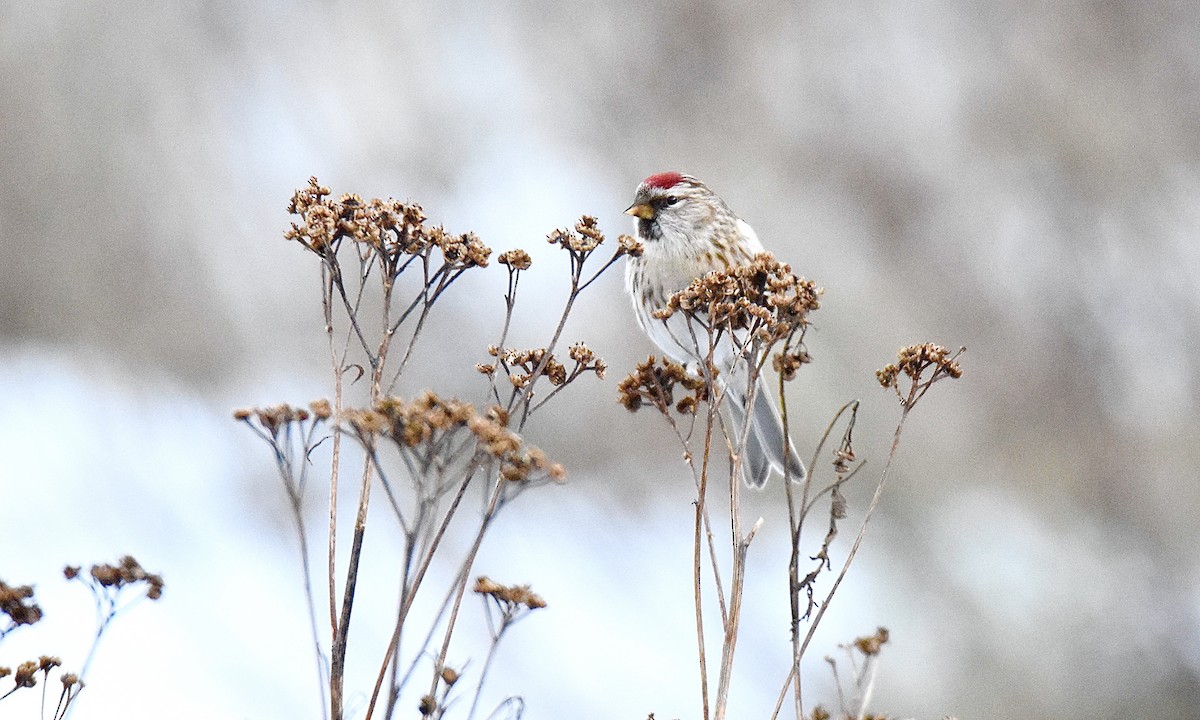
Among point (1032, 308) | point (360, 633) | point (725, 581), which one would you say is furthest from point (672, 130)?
point (360, 633)

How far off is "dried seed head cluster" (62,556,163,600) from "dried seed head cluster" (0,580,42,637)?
0.07 m

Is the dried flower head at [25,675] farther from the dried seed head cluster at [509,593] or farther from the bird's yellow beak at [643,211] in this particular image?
the bird's yellow beak at [643,211]

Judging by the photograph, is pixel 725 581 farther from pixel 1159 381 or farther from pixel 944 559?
pixel 1159 381

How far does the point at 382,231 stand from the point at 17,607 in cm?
59

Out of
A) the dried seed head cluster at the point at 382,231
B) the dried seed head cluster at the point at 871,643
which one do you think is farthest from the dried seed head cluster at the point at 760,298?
the dried seed head cluster at the point at 871,643

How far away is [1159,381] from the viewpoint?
263 inches

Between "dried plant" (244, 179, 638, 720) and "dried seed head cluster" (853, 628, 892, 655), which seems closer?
"dried plant" (244, 179, 638, 720)

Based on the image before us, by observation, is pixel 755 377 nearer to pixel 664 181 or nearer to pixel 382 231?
pixel 382 231

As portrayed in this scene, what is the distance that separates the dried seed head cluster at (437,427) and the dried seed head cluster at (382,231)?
0.98 ft

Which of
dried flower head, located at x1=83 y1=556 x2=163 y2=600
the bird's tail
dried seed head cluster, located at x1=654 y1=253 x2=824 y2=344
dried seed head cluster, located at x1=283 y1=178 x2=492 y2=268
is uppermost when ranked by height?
the bird's tail

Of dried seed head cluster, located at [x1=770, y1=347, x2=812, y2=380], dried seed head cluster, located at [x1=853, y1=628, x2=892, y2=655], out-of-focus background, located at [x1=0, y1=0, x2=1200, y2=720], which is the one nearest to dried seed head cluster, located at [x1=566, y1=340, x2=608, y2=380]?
dried seed head cluster, located at [x1=770, y1=347, x2=812, y2=380]

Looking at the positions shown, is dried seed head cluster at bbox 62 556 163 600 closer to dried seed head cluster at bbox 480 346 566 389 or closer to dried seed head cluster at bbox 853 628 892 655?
dried seed head cluster at bbox 480 346 566 389

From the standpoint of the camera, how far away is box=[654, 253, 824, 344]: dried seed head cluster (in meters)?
1.47

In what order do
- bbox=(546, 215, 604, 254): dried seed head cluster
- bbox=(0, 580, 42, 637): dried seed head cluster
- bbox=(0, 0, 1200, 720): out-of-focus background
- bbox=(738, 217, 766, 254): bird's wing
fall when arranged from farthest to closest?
bbox=(0, 0, 1200, 720): out-of-focus background, bbox=(738, 217, 766, 254): bird's wing, bbox=(546, 215, 604, 254): dried seed head cluster, bbox=(0, 580, 42, 637): dried seed head cluster
